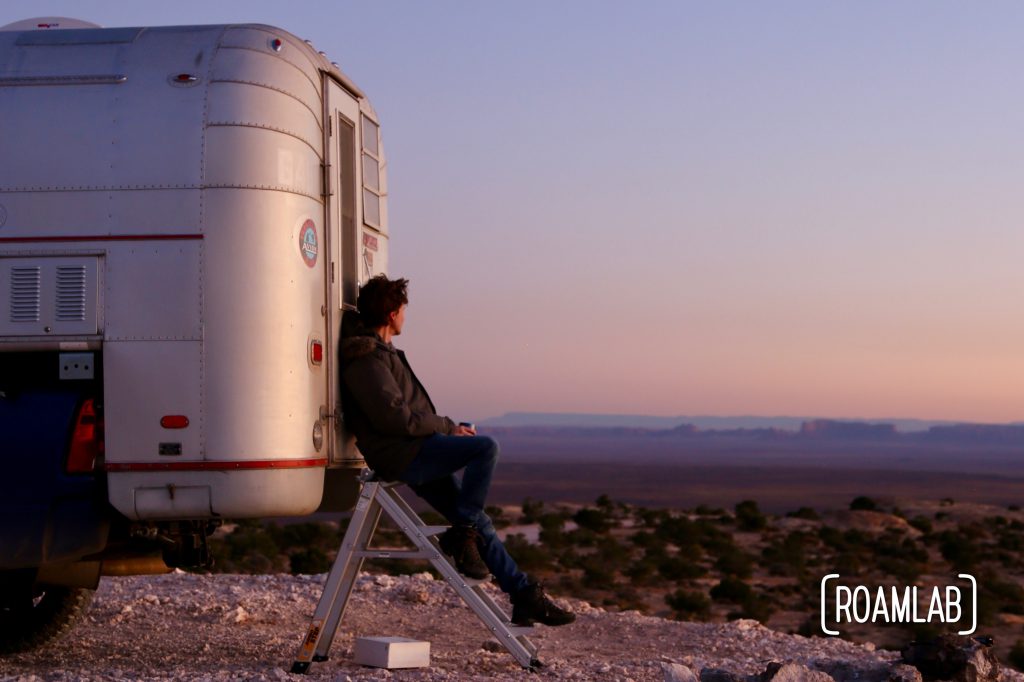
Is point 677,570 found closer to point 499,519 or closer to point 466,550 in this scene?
point 499,519

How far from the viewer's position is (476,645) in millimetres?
9547

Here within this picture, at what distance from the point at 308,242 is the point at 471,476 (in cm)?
163

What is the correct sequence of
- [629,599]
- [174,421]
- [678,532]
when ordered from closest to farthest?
[174,421]
[629,599]
[678,532]

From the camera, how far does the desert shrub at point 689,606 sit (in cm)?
1922

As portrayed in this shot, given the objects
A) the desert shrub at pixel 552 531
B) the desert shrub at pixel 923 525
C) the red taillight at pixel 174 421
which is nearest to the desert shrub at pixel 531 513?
the desert shrub at pixel 552 531

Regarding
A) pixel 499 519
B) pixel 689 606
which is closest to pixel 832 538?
pixel 499 519

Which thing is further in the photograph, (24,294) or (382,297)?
(382,297)

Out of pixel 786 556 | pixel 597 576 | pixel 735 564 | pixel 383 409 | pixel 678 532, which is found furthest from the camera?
pixel 678 532

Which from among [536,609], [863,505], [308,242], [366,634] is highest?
[308,242]

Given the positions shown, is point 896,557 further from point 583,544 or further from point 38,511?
point 38,511

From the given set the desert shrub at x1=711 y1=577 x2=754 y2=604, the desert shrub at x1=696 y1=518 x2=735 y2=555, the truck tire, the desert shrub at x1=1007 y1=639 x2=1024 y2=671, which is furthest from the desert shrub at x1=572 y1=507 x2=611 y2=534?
the truck tire

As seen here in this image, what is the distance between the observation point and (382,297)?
315 inches

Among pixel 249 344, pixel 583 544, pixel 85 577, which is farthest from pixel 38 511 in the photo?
pixel 583 544

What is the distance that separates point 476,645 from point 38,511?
11.0 feet
